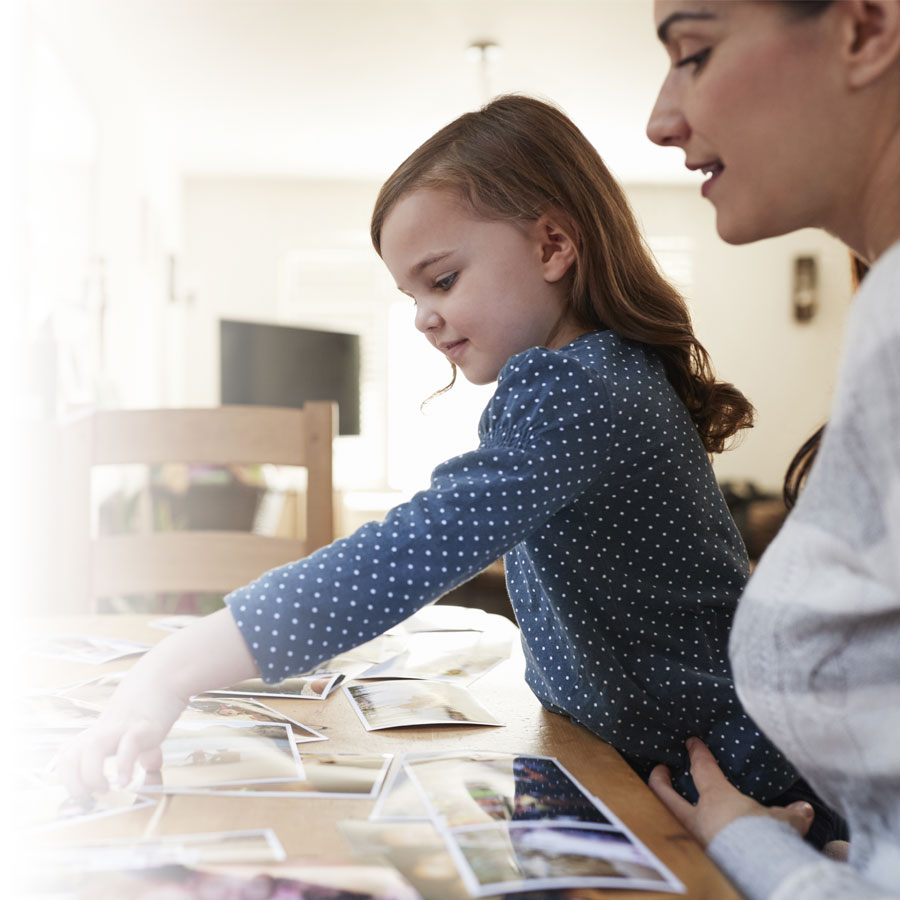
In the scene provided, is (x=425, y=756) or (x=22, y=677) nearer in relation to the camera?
(x=425, y=756)

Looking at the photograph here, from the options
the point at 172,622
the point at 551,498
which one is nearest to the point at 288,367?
the point at 172,622

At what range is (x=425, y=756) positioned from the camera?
637 mm

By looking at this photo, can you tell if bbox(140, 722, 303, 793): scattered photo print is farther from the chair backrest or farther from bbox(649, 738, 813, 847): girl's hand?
the chair backrest

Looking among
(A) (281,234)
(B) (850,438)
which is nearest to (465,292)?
(B) (850,438)

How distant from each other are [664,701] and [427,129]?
4679 mm

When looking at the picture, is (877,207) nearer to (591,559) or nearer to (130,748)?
(591,559)

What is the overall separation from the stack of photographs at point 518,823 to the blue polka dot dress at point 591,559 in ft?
0.36

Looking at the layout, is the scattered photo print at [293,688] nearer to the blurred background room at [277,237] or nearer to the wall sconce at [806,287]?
the blurred background room at [277,237]

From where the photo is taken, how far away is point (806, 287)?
20.5ft

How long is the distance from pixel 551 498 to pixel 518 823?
0.77 feet

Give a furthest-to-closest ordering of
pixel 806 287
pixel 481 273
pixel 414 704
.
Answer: pixel 806 287 → pixel 481 273 → pixel 414 704

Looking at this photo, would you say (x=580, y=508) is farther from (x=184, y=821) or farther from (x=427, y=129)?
(x=427, y=129)

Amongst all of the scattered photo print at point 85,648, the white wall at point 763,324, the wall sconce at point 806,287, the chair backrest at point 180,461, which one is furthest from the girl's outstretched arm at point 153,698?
the wall sconce at point 806,287

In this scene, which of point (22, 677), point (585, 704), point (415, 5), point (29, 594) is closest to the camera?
point (585, 704)
